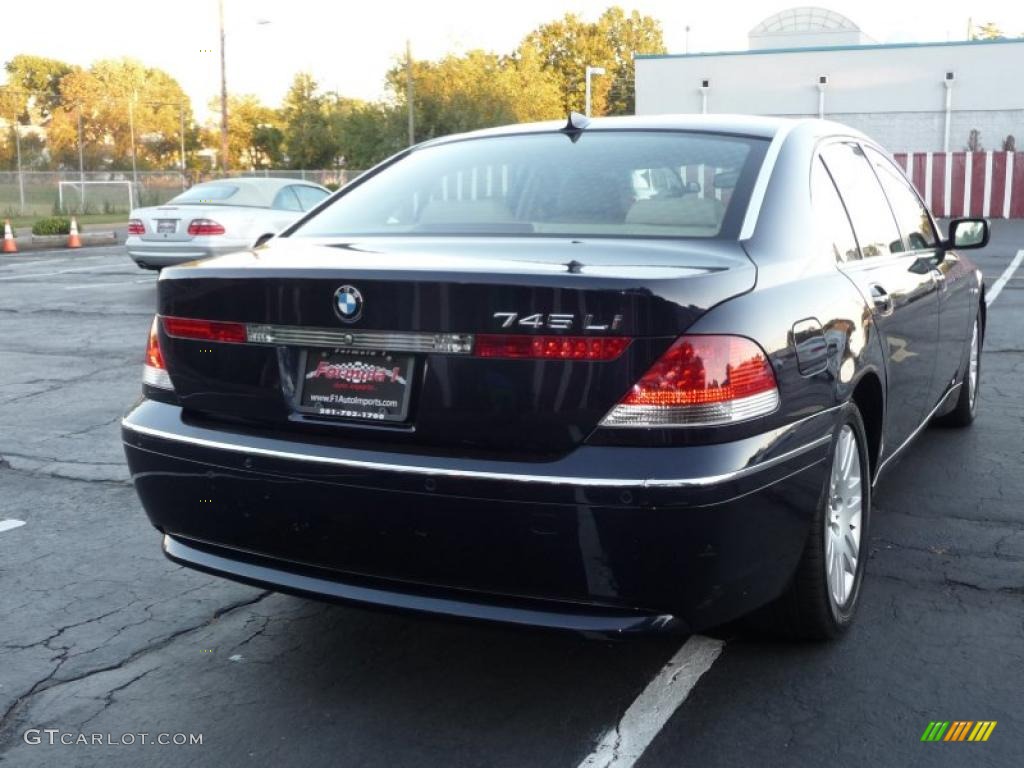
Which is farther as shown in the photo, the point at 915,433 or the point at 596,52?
the point at 596,52

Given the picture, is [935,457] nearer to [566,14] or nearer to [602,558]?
[602,558]

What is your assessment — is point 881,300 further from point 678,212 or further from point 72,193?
point 72,193

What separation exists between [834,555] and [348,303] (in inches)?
63.7

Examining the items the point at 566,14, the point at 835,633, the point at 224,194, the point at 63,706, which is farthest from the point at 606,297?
the point at 566,14

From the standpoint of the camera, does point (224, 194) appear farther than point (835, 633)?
Yes

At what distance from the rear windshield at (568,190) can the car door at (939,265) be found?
1.30 m

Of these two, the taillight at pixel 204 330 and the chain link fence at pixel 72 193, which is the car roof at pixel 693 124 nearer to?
the taillight at pixel 204 330

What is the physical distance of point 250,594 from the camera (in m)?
4.06

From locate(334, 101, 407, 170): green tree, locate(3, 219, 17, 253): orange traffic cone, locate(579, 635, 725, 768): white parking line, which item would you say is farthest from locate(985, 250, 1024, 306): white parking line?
locate(334, 101, 407, 170): green tree

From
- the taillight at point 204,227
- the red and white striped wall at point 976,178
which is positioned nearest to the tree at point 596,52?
the red and white striped wall at point 976,178

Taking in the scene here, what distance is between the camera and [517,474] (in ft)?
9.04

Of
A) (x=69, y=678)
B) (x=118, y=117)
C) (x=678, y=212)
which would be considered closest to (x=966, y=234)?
(x=678, y=212)

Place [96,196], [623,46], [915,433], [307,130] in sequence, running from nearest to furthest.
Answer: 1. [915,433]
2. [96,196]
3. [307,130]
4. [623,46]

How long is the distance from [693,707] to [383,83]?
2152 inches
